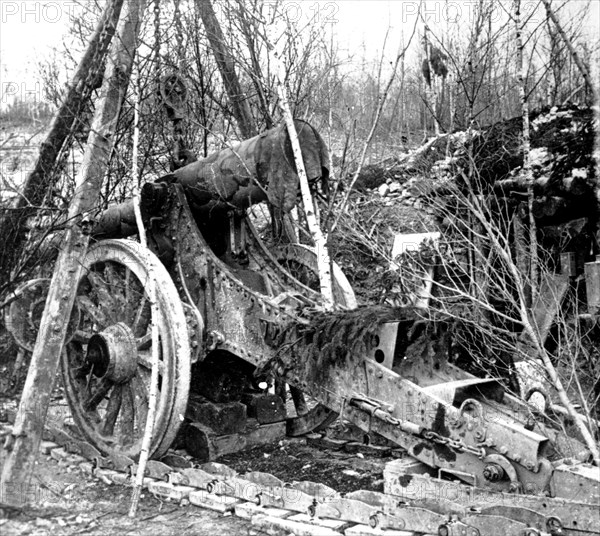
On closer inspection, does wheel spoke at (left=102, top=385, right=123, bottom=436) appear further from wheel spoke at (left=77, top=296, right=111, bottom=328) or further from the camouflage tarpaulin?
the camouflage tarpaulin

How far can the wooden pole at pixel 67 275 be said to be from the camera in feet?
16.0

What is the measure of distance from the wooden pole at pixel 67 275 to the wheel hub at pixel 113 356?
66 centimetres

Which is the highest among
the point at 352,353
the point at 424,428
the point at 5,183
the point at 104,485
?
the point at 5,183

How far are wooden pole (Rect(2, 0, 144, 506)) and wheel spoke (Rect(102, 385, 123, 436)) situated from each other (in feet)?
3.48

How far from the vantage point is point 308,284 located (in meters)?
7.65

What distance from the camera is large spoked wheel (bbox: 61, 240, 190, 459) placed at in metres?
5.48

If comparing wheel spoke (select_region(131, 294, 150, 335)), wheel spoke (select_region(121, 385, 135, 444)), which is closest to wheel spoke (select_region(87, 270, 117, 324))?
wheel spoke (select_region(131, 294, 150, 335))

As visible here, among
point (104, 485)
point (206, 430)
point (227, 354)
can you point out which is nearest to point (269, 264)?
point (227, 354)

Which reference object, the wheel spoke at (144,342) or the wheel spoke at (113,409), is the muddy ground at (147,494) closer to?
the wheel spoke at (113,409)

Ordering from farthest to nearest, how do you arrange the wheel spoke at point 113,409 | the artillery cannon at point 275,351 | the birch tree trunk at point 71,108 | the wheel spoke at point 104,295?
1. the wheel spoke at point 104,295
2. the wheel spoke at point 113,409
3. the birch tree trunk at point 71,108
4. the artillery cannon at point 275,351

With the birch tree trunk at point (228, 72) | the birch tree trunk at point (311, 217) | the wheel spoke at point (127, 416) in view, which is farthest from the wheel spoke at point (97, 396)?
the birch tree trunk at point (228, 72)

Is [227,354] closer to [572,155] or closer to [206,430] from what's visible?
[206,430]

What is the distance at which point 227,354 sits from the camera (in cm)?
679

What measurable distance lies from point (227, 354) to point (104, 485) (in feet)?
5.49
